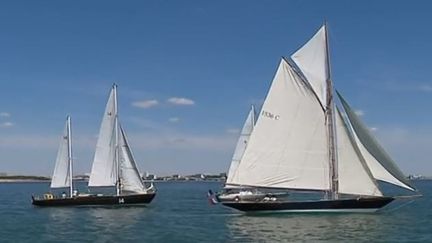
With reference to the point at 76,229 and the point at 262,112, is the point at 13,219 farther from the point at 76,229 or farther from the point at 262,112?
the point at 262,112

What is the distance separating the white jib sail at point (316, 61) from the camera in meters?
66.2

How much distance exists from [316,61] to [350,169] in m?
11.8

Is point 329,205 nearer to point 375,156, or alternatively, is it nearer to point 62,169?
point 375,156

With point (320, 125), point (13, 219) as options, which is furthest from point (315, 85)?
point (13, 219)

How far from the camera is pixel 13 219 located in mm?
74125

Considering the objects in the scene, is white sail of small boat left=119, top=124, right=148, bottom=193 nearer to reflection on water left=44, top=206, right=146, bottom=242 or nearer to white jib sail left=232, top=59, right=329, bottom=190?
reflection on water left=44, top=206, right=146, bottom=242

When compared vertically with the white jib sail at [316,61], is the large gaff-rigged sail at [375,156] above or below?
below

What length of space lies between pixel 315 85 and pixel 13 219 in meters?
37.3

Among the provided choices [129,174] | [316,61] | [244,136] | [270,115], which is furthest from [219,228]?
[244,136]

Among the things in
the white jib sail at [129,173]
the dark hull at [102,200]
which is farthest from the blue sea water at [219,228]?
the white jib sail at [129,173]

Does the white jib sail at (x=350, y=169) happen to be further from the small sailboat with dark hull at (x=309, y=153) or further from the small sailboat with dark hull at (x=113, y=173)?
the small sailboat with dark hull at (x=113, y=173)

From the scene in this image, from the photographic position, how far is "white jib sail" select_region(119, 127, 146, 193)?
288 feet

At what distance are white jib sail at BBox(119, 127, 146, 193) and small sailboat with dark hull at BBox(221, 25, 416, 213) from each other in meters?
25.2

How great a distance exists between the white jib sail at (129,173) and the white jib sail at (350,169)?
106 feet
